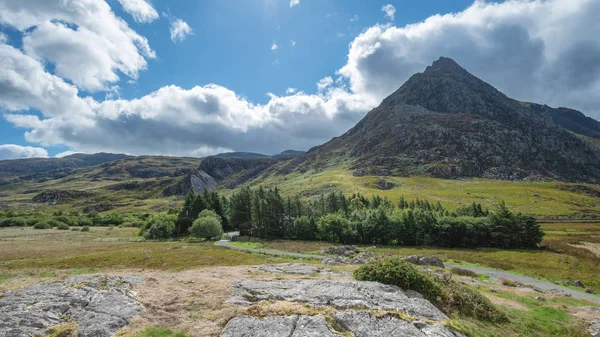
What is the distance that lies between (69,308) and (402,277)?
76.9 ft

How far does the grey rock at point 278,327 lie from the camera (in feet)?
50.2

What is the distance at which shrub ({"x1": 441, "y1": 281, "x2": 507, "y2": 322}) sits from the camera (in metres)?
21.5

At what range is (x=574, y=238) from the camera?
327ft

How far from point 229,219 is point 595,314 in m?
119

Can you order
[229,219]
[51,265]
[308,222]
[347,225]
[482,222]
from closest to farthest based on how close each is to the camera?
1. [51,265]
2. [482,222]
3. [347,225]
4. [308,222]
5. [229,219]

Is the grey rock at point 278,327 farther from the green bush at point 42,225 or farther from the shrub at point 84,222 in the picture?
→ the shrub at point 84,222

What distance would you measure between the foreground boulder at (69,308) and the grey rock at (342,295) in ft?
23.7

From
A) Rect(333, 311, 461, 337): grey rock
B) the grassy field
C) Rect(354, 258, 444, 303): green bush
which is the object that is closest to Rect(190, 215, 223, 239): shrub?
the grassy field

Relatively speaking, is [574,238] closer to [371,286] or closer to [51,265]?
[371,286]

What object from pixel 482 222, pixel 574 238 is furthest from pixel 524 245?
pixel 574 238

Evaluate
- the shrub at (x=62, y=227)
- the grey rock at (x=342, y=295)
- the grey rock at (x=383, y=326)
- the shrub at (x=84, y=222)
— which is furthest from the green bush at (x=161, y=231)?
the grey rock at (x=383, y=326)

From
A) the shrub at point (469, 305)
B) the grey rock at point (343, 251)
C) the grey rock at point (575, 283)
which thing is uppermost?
the shrub at point (469, 305)

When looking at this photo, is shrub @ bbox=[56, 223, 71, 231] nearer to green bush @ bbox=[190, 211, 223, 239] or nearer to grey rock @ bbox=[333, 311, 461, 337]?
green bush @ bbox=[190, 211, 223, 239]

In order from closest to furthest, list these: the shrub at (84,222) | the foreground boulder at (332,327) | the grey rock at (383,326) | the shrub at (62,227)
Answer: the foreground boulder at (332,327), the grey rock at (383,326), the shrub at (62,227), the shrub at (84,222)
